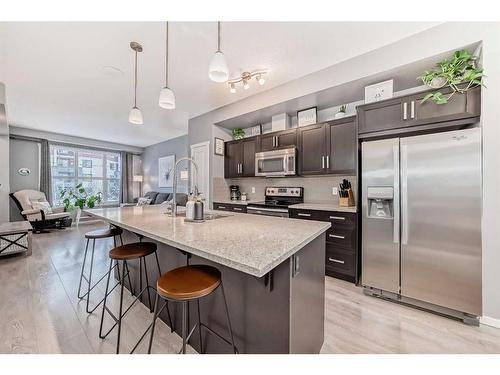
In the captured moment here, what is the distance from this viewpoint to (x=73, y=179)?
22.0 feet

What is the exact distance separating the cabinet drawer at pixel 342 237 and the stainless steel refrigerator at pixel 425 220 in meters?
0.16

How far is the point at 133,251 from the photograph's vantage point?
1623 millimetres

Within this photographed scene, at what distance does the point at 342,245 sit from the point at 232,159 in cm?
254

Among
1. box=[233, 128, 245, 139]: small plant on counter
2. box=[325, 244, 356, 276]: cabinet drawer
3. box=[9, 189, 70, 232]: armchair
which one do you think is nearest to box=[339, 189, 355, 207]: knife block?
box=[325, 244, 356, 276]: cabinet drawer

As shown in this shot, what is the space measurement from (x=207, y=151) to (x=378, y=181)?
10.2 feet

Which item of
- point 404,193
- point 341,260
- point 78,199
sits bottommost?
point 341,260

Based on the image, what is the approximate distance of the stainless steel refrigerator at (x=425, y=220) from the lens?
171 centimetres

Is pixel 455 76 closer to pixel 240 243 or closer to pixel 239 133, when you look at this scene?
pixel 240 243

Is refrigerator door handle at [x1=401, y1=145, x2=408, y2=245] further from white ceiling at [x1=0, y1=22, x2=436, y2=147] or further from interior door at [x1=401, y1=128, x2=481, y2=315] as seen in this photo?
white ceiling at [x1=0, y1=22, x2=436, y2=147]

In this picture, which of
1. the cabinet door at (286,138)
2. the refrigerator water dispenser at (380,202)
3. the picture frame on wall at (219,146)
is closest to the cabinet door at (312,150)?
the cabinet door at (286,138)

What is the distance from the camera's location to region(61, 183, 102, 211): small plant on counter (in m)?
6.04

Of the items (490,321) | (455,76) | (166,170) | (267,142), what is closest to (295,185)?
(267,142)

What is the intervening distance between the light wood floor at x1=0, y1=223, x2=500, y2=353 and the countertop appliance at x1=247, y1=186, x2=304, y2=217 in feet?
3.82
